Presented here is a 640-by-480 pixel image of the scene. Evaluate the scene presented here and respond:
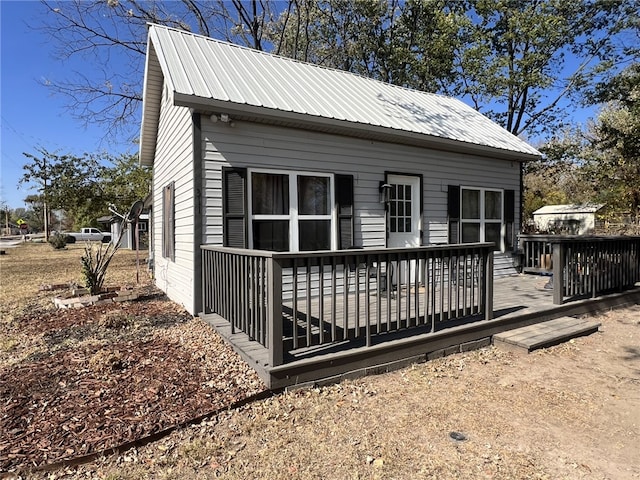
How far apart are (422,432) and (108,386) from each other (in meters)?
2.59

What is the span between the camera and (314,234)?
6.06 metres

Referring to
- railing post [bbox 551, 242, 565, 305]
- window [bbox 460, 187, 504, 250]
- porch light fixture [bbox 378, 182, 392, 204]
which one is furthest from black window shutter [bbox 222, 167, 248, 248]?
window [bbox 460, 187, 504, 250]

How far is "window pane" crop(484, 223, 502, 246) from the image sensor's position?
27.4 feet

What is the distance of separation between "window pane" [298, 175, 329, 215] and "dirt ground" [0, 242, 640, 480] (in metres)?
2.83

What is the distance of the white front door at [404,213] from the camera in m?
7.04

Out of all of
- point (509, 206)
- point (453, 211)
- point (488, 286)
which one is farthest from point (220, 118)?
point (509, 206)

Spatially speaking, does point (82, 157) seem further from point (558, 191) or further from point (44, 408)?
point (558, 191)

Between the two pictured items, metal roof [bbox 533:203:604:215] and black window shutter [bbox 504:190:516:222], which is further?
metal roof [bbox 533:203:604:215]

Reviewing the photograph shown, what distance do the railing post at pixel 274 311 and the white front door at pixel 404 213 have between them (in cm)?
418

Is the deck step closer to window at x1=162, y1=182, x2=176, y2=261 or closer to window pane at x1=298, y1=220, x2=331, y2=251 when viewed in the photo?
window pane at x1=298, y1=220, x2=331, y2=251

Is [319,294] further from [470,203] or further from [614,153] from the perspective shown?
[614,153]

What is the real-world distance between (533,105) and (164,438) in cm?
1892

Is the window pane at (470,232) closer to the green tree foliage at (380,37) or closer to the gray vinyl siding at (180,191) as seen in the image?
the gray vinyl siding at (180,191)

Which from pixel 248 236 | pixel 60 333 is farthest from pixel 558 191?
pixel 60 333
